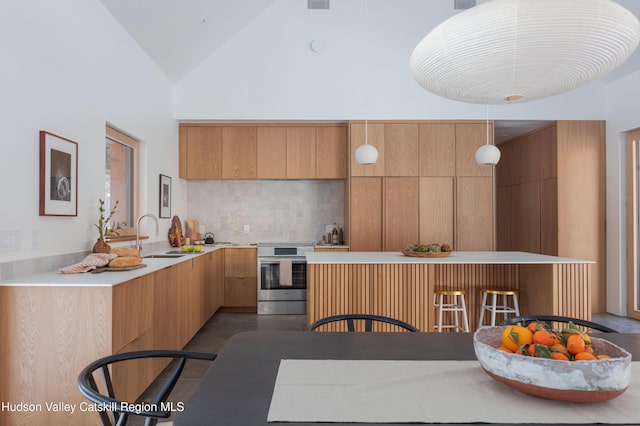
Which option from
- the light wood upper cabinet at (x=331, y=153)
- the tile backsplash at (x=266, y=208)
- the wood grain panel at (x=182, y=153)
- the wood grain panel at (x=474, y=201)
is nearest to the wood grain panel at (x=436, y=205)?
the wood grain panel at (x=474, y=201)

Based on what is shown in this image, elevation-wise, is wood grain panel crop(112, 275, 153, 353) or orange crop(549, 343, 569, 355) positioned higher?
orange crop(549, 343, 569, 355)

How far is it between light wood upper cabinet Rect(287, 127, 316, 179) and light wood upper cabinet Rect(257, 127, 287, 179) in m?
0.07

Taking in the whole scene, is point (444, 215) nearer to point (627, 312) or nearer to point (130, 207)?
point (627, 312)

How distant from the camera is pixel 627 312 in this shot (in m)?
4.73

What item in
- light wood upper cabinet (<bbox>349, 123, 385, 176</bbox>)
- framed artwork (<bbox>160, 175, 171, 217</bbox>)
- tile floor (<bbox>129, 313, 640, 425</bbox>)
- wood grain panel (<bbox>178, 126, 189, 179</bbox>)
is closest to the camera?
tile floor (<bbox>129, 313, 640, 425</bbox>)

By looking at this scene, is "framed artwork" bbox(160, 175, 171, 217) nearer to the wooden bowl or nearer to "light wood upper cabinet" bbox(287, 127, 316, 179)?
"light wood upper cabinet" bbox(287, 127, 316, 179)

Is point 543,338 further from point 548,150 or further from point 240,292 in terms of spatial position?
point 548,150

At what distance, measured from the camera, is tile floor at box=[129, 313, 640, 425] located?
3.60 metres

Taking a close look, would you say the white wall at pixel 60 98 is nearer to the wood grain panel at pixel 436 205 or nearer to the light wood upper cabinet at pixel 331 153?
the light wood upper cabinet at pixel 331 153

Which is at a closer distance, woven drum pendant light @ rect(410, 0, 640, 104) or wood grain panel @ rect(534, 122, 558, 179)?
woven drum pendant light @ rect(410, 0, 640, 104)

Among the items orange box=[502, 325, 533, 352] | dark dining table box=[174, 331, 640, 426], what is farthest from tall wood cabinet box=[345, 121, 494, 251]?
orange box=[502, 325, 533, 352]

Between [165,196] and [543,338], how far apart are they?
172 inches

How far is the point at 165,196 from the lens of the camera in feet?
15.1

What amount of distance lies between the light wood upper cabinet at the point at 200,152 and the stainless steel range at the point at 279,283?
1265mm
